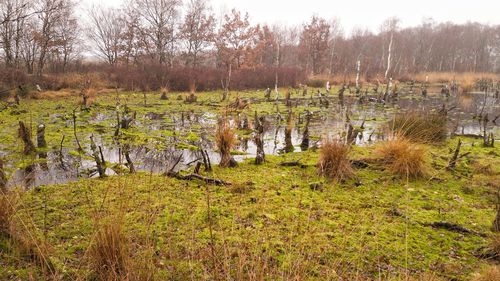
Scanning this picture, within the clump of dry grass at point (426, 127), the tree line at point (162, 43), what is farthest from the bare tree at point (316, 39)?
the clump of dry grass at point (426, 127)

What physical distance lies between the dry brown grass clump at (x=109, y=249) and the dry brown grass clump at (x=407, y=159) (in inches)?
157

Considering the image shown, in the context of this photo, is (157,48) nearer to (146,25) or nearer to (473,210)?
(146,25)

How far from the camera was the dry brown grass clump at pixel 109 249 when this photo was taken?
6.78 feet

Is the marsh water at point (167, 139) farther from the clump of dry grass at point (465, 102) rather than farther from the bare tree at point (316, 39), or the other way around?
the bare tree at point (316, 39)

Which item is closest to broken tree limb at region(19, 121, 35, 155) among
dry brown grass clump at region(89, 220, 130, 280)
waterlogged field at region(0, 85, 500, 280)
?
waterlogged field at region(0, 85, 500, 280)

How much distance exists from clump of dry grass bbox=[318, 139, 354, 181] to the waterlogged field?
155 mm

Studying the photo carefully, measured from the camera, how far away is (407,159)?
4.58 m

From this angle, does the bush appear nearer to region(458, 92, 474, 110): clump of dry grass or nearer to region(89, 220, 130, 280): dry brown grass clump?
region(458, 92, 474, 110): clump of dry grass

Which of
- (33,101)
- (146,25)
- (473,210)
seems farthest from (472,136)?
(146,25)

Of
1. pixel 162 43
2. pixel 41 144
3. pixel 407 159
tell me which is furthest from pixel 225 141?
pixel 162 43

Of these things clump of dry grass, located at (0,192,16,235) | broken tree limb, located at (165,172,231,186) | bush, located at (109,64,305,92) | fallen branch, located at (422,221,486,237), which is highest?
bush, located at (109,64,305,92)

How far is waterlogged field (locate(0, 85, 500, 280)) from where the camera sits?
222cm

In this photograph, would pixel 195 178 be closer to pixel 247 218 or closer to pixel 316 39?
pixel 247 218

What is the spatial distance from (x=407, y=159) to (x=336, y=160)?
3.58ft
